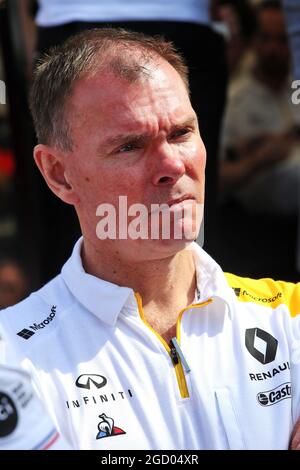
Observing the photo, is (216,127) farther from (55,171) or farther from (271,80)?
(271,80)

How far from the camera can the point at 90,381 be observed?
70.6 inches

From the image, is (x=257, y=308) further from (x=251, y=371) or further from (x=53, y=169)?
(x=53, y=169)

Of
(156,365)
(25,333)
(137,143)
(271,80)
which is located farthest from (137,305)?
(271,80)

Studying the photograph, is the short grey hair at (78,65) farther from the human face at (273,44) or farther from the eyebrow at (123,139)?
the human face at (273,44)

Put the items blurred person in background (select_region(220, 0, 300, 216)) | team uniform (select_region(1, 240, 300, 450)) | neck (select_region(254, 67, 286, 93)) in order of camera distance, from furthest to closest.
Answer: neck (select_region(254, 67, 286, 93)) < blurred person in background (select_region(220, 0, 300, 216)) < team uniform (select_region(1, 240, 300, 450))

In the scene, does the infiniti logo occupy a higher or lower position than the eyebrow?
lower

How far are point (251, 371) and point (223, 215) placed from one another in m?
1.99

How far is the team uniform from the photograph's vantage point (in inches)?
69.6

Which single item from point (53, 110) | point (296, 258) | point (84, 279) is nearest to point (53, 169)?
point (53, 110)

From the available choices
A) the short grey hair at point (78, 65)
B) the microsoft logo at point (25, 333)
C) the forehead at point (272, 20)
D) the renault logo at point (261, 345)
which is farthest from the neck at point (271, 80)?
the microsoft logo at point (25, 333)

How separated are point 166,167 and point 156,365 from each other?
42 cm

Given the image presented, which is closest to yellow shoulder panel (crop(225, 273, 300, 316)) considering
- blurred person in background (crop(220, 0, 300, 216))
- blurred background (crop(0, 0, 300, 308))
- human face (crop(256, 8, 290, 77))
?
blurred background (crop(0, 0, 300, 308))

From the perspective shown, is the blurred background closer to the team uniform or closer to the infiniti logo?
the team uniform

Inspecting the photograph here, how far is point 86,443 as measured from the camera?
68.3 inches
